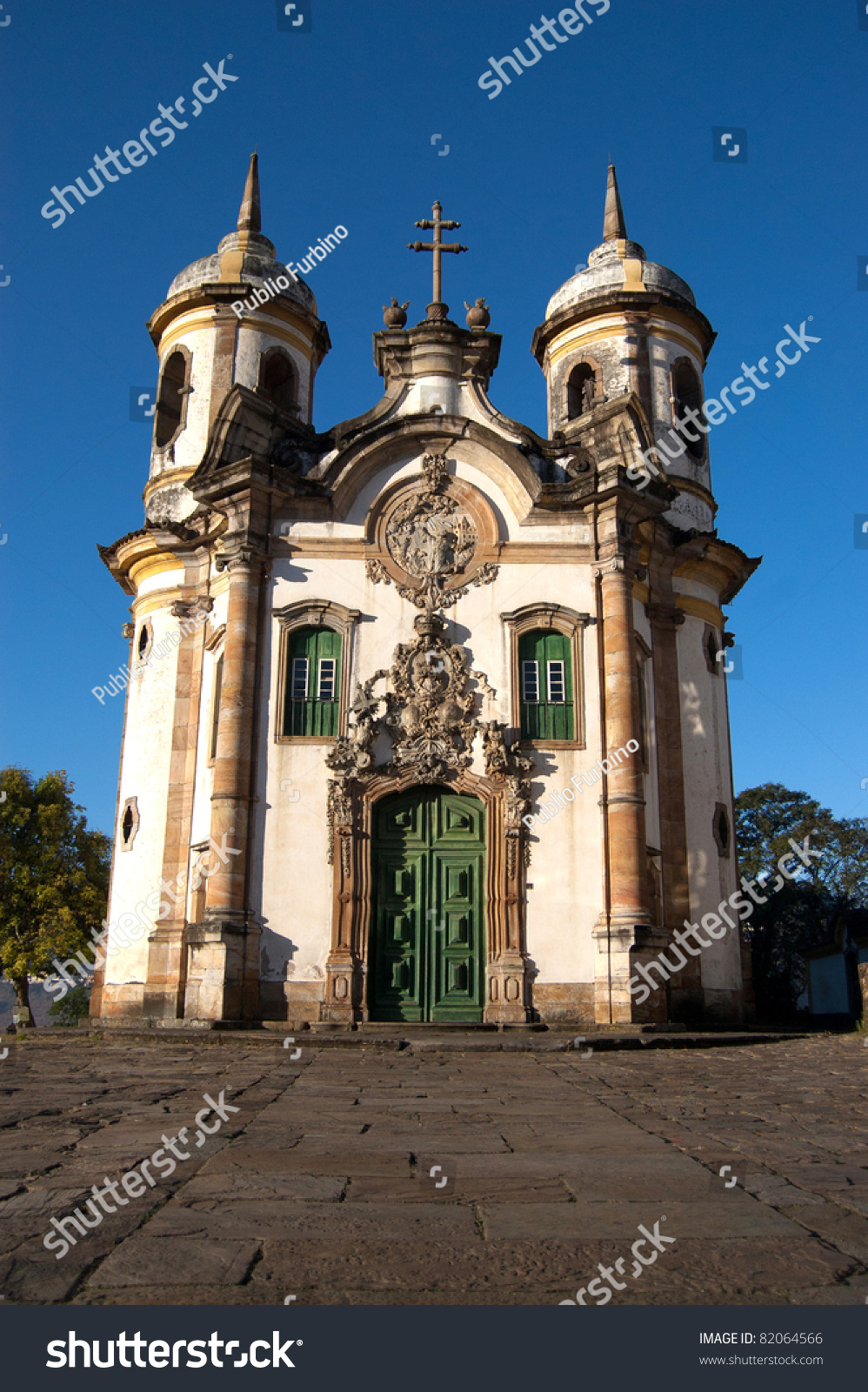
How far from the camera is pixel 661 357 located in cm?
2428

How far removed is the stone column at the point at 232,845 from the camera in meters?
16.8

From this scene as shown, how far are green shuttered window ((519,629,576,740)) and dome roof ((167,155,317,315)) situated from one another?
10795 mm

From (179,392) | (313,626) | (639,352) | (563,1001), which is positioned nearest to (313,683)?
(313,626)

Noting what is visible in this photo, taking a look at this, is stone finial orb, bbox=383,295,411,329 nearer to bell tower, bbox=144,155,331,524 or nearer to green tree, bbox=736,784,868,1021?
bell tower, bbox=144,155,331,524

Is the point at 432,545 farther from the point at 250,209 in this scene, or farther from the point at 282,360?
the point at 250,209

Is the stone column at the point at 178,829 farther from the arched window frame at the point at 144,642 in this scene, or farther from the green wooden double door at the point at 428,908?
the green wooden double door at the point at 428,908

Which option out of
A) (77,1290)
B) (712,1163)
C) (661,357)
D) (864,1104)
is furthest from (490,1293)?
(661,357)

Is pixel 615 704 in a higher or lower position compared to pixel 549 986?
higher

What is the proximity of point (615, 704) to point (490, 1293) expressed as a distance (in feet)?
50.6

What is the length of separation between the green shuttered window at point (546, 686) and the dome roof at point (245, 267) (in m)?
10.8

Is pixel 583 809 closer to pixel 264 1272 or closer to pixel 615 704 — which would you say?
pixel 615 704

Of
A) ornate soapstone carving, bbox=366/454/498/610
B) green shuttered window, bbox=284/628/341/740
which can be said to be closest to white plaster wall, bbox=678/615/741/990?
ornate soapstone carving, bbox=366/454/498/610

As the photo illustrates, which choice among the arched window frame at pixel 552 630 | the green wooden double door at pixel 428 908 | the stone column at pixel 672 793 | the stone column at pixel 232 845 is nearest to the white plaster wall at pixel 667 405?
the stone column at pixel 672 793

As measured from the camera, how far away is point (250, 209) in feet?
86.3
